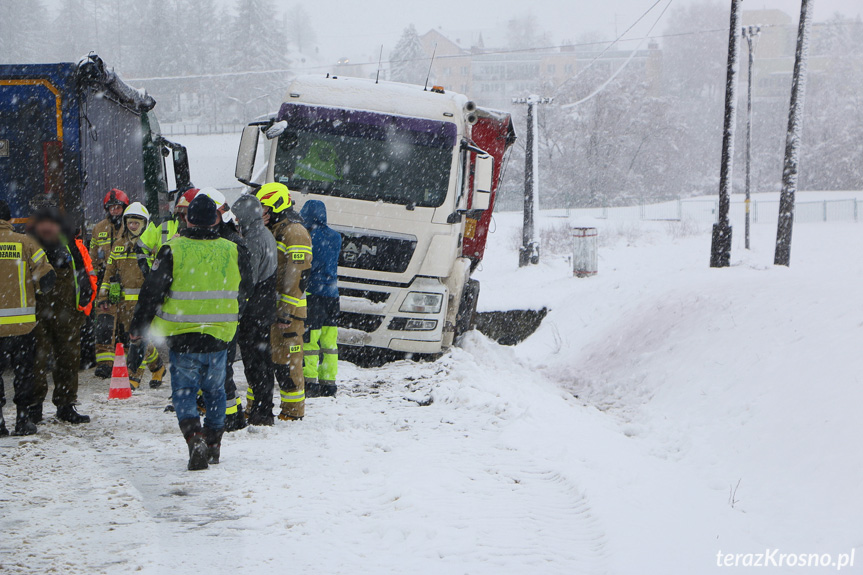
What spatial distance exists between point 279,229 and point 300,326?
812 mm

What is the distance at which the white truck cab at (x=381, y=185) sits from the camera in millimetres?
8891

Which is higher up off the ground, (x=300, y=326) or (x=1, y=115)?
(x=1, y=115)

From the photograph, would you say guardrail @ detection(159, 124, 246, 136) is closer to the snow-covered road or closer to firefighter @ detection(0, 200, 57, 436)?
firefighter @ detection(0, 200, 57, 436)

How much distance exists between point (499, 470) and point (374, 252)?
370 centimetres

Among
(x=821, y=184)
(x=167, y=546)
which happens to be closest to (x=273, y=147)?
(x=167, y=546)

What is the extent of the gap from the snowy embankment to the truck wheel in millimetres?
527

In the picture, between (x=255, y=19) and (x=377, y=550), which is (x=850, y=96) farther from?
(x=377, y=550)

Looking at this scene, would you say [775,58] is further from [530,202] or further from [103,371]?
[103,371]

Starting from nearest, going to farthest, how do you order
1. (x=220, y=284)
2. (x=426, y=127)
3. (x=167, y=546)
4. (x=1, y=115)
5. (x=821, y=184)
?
1. (x=167, y=546)
2. (x=220, y=284)
3. (x=1, y=115)
4. (x=426, y=127)
5. (x=821, y=184)

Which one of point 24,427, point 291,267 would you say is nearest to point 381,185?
point 291,267

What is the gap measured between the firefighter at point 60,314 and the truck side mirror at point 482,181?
4.57m

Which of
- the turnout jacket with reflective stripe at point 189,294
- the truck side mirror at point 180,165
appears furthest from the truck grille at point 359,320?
the truck side mirror at point 180,165

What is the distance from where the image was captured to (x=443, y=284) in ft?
30.7

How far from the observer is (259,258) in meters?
6.22
